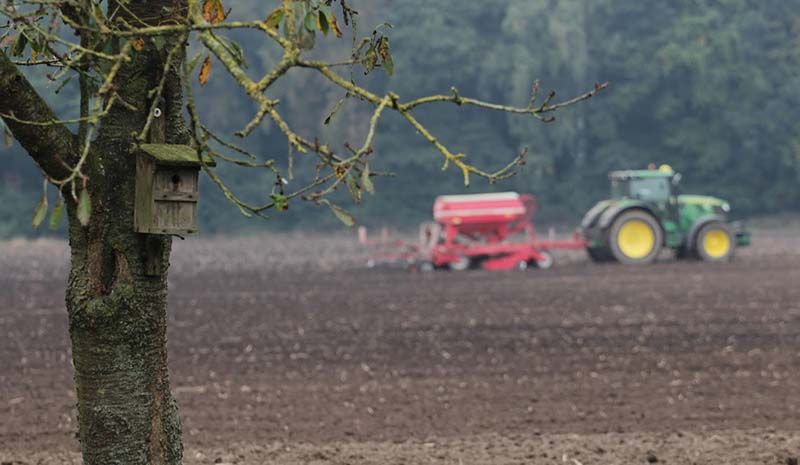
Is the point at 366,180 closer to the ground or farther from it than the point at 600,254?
farther from it

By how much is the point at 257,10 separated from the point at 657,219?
33.5m

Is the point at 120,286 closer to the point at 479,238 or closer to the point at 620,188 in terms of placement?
the point at 479,238

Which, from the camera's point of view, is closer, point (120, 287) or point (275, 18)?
point (275, 18)

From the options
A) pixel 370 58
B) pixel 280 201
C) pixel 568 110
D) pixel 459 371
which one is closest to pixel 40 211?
pixel 280 201

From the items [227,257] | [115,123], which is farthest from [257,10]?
[115,123]

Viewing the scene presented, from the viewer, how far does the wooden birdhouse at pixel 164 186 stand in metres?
4.68

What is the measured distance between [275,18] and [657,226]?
2169cm

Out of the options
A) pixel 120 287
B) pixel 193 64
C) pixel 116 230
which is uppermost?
pixel 193 64

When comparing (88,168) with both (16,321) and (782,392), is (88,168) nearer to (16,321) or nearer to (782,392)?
(782,392)

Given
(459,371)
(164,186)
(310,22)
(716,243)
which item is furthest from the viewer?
(716,243)

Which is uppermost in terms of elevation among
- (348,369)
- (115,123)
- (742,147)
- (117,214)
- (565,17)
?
(565,17)

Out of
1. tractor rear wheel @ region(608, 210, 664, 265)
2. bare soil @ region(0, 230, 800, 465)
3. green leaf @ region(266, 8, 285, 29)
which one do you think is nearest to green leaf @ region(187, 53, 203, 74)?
green leaf @ region(266, 8, 285, 29)

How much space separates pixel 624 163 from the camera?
5294cm

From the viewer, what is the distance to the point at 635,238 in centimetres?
2483
